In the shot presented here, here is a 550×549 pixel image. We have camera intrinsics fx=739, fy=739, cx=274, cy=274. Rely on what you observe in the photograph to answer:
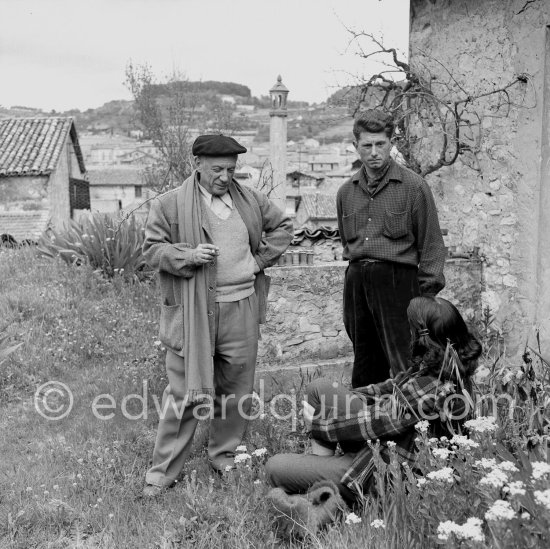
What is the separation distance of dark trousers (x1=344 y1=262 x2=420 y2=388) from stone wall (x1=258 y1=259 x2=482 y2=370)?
1.32m

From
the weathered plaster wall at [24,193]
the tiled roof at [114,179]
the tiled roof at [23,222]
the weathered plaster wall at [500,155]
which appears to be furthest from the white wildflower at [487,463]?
the tiled roof at [114,179]

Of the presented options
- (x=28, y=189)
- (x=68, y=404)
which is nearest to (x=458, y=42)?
(x=68, y=404)

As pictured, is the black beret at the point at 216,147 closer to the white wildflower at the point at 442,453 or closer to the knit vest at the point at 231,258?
the knit vest at the point at 231,258

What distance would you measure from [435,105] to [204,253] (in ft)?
10.3

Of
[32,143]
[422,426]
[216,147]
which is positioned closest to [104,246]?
[216,147]

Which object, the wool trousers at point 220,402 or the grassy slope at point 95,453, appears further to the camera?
the wool trousers at point 220,402

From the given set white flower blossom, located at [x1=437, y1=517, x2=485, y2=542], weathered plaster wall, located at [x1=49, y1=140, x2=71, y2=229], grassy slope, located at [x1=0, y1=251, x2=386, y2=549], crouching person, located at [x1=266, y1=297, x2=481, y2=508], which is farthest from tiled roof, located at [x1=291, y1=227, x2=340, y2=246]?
weathered plaster wall, located at [x1=49, y1=140, x2=71, y2=229]

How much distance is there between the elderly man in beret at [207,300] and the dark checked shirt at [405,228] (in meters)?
0.63

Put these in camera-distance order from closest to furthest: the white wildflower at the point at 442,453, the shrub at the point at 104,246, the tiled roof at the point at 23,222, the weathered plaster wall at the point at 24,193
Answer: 1. the white wildflower at the point at 442,453
2. the shrub at the point at 104,246
3. the tiled roof at the point at 23,222
4. the weathered plaster wall at the point at 24,193

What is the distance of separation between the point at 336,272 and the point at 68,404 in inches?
91.0

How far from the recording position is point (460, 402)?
313 centimetres

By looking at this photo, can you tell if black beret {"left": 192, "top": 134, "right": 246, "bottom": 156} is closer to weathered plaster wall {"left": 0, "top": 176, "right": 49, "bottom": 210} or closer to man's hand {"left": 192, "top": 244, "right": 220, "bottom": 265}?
man's hand {"left": 192, "top": 244, "right": 220, "bottom": 265}

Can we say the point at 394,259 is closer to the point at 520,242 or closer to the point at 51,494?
the point at 520,242

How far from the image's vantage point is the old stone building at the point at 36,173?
2795 centimetres
